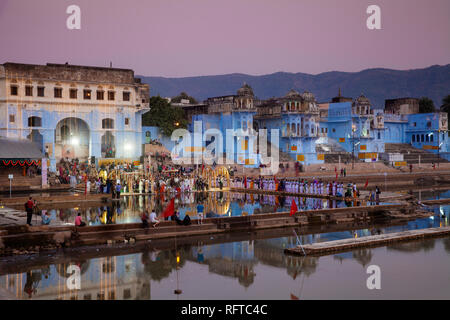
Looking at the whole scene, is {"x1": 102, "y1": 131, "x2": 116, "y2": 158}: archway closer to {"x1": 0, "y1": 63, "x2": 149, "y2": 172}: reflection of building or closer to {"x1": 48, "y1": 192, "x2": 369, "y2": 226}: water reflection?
{"x1": 0, "y1": 63, "x2": 149, "y2": 172}: reflection of building

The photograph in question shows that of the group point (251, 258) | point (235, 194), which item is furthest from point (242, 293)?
point (235, 194)

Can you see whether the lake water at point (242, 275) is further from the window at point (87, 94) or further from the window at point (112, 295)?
the window at point (87, 94)

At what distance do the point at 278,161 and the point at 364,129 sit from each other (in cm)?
2045

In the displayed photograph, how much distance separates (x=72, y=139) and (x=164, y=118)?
15.9 meters

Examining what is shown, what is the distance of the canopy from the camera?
35062mm

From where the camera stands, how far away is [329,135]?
76.2 metres

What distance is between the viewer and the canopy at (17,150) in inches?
1380

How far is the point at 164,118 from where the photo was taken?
6281 cm

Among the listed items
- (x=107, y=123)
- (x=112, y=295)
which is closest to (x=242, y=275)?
(x=112, y=295)

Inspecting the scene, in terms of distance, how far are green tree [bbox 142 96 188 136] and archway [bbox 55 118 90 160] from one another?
524 inches

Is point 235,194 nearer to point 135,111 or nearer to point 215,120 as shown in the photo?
point 135,111

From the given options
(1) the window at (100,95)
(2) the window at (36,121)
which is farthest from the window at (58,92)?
(1) the window at (100,95)

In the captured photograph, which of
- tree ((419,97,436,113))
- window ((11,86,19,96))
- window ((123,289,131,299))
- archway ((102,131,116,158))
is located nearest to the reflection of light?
archway ((102,131,116,158))

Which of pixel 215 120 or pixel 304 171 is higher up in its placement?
pixel 215 120
